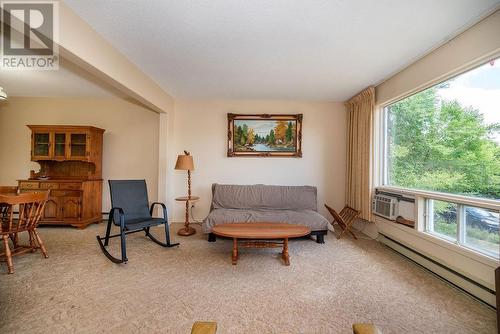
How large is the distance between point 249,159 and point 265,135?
57cm

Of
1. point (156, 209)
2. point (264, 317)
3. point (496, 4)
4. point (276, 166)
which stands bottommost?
point (264, 317)

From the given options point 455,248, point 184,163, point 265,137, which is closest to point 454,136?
point 455,248

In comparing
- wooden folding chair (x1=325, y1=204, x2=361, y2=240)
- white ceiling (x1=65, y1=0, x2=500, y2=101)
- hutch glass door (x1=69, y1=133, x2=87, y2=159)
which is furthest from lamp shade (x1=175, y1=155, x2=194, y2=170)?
wooden folding chair (x1=325, y1=204, x2=361, y2=240)

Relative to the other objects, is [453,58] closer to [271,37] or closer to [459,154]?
[459,154]

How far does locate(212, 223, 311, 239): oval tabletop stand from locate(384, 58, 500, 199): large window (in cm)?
161

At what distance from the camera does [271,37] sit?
218cm

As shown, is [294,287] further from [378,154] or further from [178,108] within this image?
[178,108]

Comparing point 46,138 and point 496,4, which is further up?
point 496,4

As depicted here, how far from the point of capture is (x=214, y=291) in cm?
198

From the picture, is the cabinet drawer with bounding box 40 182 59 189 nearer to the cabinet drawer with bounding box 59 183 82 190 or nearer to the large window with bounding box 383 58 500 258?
the cabinet drawer with bounding box 59 183 82 190

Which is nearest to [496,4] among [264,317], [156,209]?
[264,317]

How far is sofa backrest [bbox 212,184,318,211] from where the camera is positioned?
3.81 m

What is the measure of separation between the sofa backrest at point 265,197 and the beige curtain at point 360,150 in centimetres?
73

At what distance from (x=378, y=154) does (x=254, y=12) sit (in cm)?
282
